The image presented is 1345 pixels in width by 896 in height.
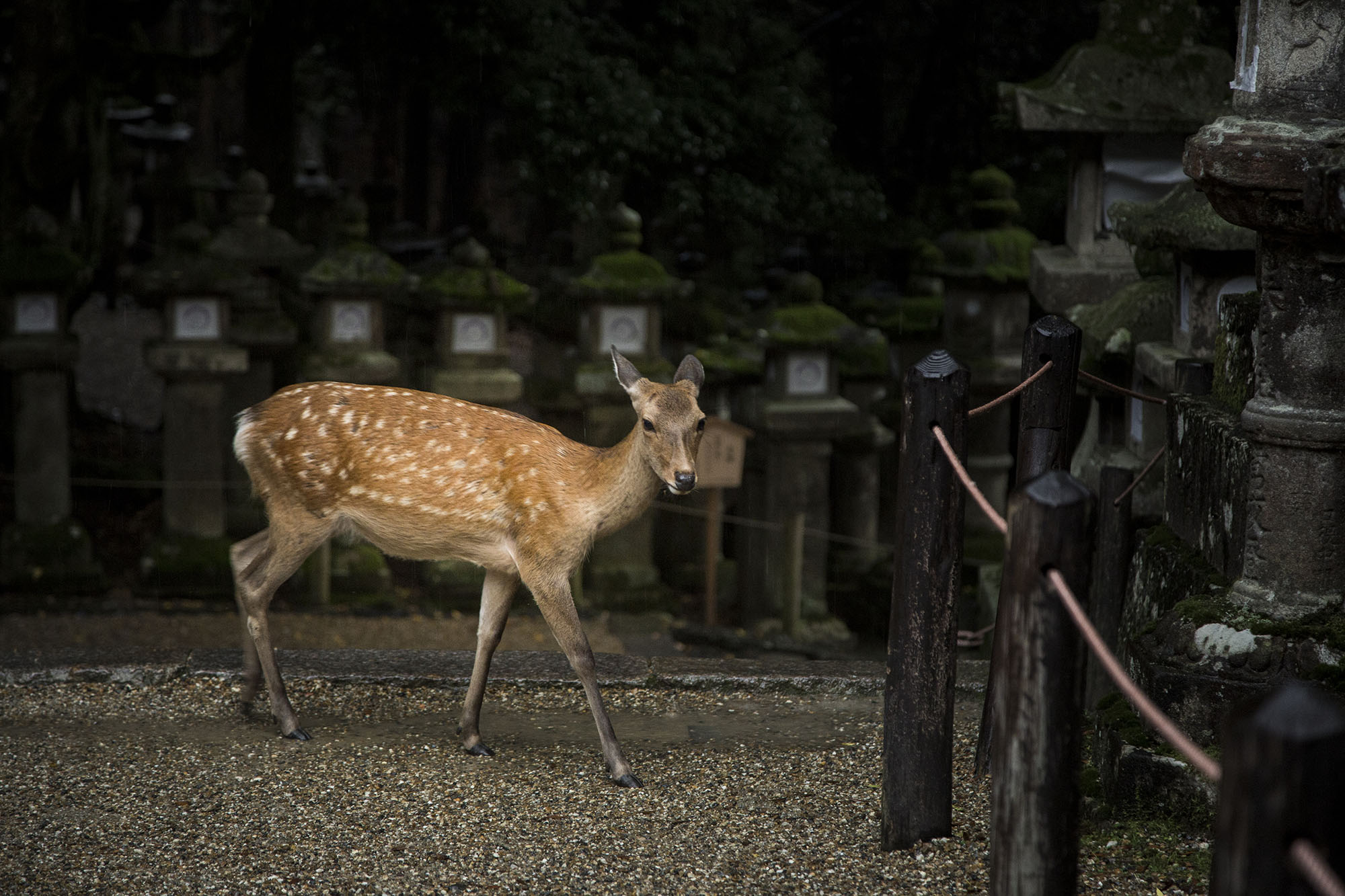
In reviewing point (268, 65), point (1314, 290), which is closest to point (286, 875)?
point (1314, 290)

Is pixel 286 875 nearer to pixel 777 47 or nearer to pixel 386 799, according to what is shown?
pixel 386 799

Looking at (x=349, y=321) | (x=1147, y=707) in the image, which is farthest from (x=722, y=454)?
(x=1147, y=707)

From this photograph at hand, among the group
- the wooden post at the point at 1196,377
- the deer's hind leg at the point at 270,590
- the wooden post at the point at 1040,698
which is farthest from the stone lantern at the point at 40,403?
the wooden post at the point at 1040,698

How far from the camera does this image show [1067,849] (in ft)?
9.27

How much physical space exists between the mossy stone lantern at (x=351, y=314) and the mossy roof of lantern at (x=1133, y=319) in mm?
4233

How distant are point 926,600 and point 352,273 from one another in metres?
5.73

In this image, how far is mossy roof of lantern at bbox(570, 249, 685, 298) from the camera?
8.50 metres

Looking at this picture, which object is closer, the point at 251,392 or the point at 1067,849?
the point at 1067,849

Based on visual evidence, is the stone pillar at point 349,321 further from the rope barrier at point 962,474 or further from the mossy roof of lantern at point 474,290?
the rope barrier at point 962,474

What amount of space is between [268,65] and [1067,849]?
11155 millimetres

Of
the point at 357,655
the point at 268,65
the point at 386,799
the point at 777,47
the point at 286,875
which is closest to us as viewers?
the point at 286,875

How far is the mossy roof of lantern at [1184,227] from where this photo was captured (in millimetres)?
5102

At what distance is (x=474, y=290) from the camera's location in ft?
28.5

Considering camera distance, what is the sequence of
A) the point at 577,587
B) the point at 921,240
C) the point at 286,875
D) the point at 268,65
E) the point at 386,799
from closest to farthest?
the point at 286,875 → the point at 386,799 → the point at 577,587 → the point at 921,240 → the point at 268,65
